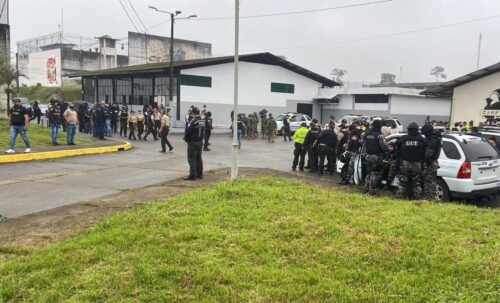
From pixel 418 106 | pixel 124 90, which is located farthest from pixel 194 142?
pixel 124 90

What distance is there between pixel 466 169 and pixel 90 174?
9299 millimetres

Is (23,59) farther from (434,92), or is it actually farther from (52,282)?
(52,282)

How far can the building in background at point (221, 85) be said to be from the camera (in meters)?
35.1

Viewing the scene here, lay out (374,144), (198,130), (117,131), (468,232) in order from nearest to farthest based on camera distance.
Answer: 1. (468,232)
2. (374,144)
3. (198,130)
4. (117,131)

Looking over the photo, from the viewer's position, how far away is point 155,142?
928 inches

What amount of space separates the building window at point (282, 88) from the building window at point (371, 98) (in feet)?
19.7

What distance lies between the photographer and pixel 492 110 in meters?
24.2

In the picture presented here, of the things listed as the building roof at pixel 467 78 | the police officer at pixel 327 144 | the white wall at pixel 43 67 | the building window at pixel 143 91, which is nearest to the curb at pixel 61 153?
the police officer at pixel 327 144

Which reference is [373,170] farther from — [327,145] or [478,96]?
[478,96]

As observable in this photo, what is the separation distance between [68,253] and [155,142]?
18594 millimetres

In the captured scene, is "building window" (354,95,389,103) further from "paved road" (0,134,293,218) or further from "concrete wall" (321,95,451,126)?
"paved road" (0,134,293,218)

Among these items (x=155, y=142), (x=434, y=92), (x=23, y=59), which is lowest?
(x=155, y=142)

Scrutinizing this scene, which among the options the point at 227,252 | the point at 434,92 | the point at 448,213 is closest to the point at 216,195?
the point at 227,252

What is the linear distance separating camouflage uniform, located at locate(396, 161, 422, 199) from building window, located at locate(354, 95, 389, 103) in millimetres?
32022
